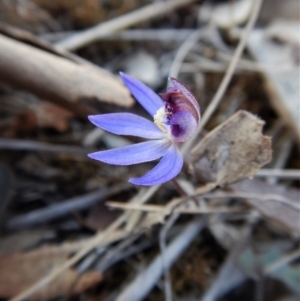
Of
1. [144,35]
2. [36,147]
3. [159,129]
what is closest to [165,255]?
[159,129]

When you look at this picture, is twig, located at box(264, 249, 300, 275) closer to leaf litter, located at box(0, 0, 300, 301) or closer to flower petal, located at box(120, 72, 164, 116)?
leaf litter, located at box(0, 0, 300, 301)

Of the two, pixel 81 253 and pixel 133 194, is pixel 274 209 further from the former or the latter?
pixel 81 253

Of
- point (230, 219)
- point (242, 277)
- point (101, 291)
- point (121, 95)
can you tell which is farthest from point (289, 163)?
point (101, 291)

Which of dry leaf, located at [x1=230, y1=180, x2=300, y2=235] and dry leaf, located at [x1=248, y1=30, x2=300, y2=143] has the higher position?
dry leaf, located at [x1=248, y1=30, x2=300, y2=143]

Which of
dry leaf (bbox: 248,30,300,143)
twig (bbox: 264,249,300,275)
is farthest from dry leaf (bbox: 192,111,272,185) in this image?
dry leaf (bbox: 248,30,300,143)

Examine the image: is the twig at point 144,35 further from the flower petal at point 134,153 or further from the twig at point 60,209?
the flower petal at point 134,153

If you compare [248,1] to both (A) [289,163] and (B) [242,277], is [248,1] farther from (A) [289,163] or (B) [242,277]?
(B) [242,277]

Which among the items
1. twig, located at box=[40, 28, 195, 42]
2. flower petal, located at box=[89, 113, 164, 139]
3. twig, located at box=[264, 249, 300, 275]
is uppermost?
twig, located at box=[40, 28, 195, 42]
